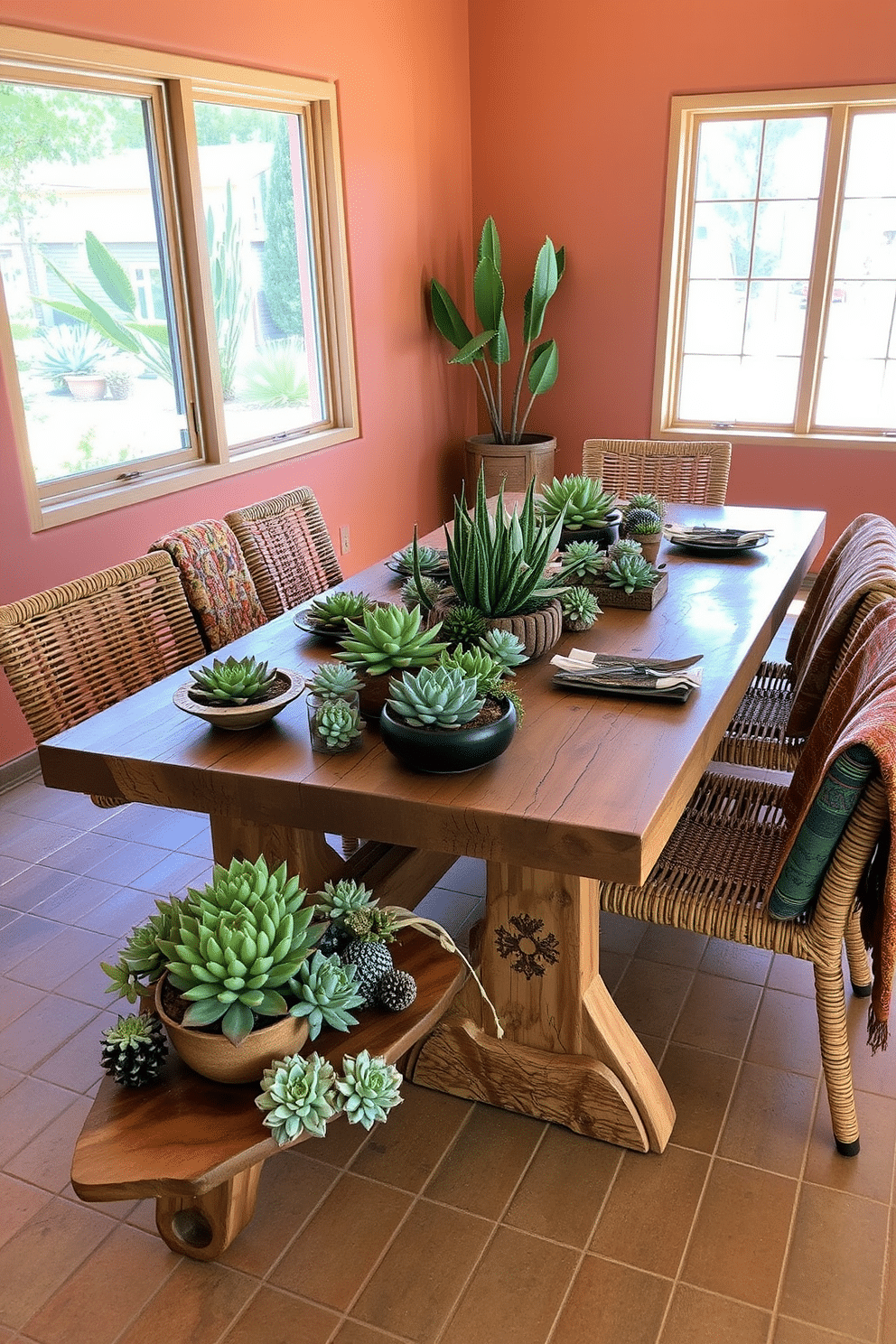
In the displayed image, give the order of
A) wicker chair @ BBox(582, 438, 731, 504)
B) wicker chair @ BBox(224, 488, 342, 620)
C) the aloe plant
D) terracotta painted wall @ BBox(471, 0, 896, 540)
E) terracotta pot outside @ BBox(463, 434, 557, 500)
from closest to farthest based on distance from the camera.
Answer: wicker chair @ BBox(224, 488, 342, 620) < wicker chair @ BBox(582, 438, 731, 504) < terracotta painted wall @ BBox(471, 0, 896, 540) < the aloe plant < terracotta pot outside @ BBox(463, 434, 557, 500)

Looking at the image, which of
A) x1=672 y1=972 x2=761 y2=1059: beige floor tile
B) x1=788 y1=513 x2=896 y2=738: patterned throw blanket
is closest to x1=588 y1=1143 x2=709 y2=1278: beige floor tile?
x1=672 y1=972 x2=761 y2=1059: beige floor tile

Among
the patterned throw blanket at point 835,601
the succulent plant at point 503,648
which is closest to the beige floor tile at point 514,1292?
the succulent plant at point 503,648

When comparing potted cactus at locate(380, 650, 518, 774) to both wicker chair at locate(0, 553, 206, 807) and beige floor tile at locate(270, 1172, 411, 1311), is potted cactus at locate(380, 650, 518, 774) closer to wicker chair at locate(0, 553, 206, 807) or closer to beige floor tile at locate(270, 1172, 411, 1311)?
wicker chair at locate(0, 553, 206, 807)

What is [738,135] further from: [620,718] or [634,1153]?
[634,1153]

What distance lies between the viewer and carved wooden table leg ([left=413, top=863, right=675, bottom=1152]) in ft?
6.23

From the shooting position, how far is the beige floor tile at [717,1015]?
229cm

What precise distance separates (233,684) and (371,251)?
3570 millimetres

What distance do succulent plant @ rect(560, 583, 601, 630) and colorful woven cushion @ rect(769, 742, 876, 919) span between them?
71cm

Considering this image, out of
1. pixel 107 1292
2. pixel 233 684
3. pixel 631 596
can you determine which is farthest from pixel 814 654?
pixel 107 1292

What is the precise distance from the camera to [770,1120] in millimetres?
2076

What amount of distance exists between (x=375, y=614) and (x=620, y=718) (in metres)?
0.47

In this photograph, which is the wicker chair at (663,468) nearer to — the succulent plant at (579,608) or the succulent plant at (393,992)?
the succulent plant at (579,608)

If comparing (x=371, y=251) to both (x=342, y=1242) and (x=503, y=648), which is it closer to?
(x=503, y=648)

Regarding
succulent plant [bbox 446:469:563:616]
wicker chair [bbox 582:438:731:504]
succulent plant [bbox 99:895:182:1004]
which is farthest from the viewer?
wicker chair [bbox 582:438:731:504]
